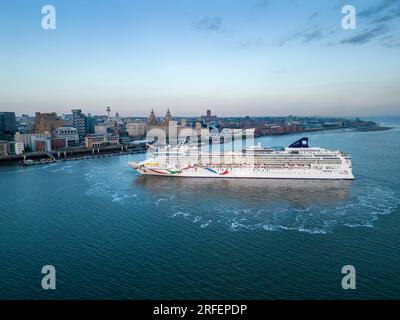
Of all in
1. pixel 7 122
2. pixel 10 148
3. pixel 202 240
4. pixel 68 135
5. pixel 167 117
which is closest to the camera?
pixel 202 240

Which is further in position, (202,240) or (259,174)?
(259,174)

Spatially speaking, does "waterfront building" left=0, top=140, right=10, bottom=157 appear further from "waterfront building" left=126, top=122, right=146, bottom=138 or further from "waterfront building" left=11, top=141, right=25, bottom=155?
"waterfront building" left=126, top=122, right=146, bottom=138

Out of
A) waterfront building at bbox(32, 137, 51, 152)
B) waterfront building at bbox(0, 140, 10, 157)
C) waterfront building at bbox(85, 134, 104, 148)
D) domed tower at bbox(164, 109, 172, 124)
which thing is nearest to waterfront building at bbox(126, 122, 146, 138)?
domed tower at bbox(164, 109, 172, 124)

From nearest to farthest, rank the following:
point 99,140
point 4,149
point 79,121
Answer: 1. point 4,149
2. point 99,140
3. point 79,121

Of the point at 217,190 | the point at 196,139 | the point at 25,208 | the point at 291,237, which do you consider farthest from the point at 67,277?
the point at 196,139

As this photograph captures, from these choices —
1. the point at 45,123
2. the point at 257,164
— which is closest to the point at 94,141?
the point at 45,123

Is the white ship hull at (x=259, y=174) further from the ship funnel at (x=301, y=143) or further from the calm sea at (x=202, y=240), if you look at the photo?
the ship funnel at (x=301, y=143)

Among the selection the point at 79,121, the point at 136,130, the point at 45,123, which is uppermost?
the point at 79,121

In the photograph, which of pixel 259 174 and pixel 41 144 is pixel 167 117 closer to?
pixel 41 144
